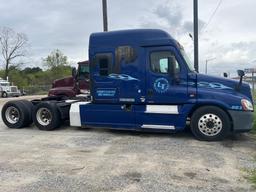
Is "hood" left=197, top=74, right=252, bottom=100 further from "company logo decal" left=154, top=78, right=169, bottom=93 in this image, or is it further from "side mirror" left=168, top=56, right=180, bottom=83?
"company logo decal" left=154, top=78, right=169, bottom=93

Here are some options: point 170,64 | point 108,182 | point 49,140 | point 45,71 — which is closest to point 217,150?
point 170,64

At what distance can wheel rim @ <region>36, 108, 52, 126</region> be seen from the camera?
35.7 ft

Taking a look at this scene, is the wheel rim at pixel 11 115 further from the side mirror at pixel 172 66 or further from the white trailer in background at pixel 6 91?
the white trailer in background at pixel 6 91

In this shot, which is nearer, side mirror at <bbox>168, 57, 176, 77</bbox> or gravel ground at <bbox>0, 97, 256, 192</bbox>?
gravel ground at <bbox>0, 97, 256, 192</bbox>

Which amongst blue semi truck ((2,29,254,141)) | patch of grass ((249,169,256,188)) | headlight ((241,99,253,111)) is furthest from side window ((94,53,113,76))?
patch of grass ((249,169,256,188))

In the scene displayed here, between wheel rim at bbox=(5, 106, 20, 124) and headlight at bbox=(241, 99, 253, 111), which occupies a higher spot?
headlight at bbox=(241, 99, 253, 111)

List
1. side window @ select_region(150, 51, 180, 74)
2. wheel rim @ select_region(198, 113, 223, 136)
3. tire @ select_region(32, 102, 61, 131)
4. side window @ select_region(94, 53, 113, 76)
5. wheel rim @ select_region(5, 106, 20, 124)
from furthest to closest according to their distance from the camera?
wheel rim @ select_region(5, 106, 20, 124) < tire @ select_region(32, 102, 61, 131) < side window @ select_region(94, 53, 113, 76) < side window @ select_region(150, 51, 180, 74) < wheel rim @ select_region(198, 113, 223, 136)

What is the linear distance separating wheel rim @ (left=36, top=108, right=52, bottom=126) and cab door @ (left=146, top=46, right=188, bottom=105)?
3.24m

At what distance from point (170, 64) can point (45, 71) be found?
6616 centimetres

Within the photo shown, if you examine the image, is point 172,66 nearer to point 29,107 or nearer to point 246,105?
point 246,105

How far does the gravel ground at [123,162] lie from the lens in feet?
18.2

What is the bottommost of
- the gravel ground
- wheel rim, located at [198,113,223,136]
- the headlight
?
the gravel ground

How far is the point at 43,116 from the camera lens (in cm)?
1101

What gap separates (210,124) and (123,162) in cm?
303
